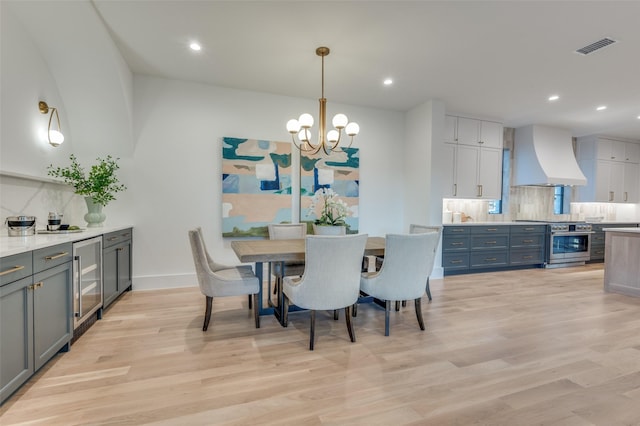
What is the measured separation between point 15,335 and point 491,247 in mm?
5967

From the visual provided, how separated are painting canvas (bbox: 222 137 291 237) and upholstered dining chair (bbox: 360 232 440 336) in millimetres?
2191

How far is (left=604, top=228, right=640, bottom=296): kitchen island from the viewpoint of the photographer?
4.10 m

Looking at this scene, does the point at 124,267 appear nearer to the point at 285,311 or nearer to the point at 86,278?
the point at 86,278

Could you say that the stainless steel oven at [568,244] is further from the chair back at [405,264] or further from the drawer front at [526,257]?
the chair back at [405,264]

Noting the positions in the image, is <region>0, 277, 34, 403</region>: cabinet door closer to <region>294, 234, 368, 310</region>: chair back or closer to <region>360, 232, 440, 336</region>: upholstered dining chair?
<region>294, 234, 368, 310</region>: chair back

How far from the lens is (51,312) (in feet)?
6.89

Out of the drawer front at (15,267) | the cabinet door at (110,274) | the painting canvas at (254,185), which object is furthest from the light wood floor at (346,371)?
the painting canvas at (254,185)

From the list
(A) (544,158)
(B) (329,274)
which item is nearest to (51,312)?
(B) (329,274)

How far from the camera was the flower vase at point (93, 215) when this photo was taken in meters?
3.40

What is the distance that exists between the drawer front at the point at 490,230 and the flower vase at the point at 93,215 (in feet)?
17.7

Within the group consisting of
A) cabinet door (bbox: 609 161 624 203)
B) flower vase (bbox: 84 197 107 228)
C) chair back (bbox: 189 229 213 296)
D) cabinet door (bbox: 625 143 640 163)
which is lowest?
chair back (bbox: 189 229 213 296)

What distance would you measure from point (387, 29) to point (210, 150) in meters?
2.73

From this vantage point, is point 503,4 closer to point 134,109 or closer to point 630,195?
point 134,109

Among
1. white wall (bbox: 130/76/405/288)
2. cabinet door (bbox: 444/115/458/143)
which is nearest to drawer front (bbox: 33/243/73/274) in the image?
white wall (bbox: 130/76/405/288)
